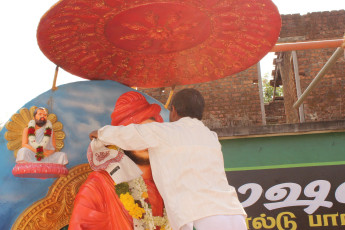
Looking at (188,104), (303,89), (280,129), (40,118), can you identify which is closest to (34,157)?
(40,118)

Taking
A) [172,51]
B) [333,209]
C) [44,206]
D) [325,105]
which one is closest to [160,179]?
[44,206]

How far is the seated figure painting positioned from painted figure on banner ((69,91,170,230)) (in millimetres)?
239

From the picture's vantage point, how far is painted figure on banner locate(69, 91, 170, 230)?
219cm

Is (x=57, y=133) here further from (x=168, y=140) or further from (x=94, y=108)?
(x=168, y=140)

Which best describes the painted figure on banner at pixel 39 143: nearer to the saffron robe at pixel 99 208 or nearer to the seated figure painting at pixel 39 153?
the seated figure painting at pixel 39 153

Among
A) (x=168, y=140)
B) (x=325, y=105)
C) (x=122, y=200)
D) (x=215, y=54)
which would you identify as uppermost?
(x=215, y=54)

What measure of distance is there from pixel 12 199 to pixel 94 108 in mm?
799

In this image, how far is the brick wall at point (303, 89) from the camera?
7.94 m

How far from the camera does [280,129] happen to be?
507 cm

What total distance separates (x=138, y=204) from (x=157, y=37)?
1081mm

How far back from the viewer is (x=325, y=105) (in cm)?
795

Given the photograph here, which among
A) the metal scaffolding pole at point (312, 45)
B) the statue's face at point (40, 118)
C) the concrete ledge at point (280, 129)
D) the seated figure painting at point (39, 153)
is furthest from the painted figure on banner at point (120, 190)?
the concrete ledge at point (280, 129)

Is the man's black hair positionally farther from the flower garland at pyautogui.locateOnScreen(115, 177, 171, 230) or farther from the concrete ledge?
the concrete ledge

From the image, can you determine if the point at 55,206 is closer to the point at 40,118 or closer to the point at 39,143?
the point at 39,143
